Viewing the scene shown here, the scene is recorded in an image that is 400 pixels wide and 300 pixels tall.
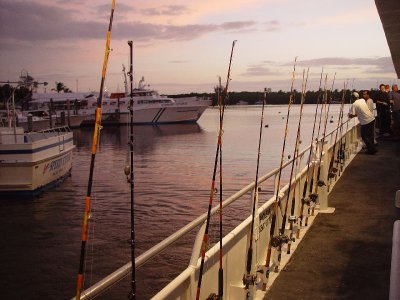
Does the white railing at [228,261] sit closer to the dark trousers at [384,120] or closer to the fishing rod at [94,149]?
the fishing rod at [94,149]

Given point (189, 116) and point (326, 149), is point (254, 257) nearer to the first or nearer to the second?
point (326, 149)

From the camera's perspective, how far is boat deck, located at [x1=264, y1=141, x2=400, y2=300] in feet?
16.0

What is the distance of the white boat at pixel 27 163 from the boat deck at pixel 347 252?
1141cm

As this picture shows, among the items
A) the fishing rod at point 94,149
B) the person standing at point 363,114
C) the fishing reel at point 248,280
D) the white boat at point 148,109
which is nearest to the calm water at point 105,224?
the fishing reel at point 248,280

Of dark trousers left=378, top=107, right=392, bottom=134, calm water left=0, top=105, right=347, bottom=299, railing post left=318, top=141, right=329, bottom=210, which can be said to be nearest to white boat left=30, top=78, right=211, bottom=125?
calm water left=0, top=105, right=347, bottom=299

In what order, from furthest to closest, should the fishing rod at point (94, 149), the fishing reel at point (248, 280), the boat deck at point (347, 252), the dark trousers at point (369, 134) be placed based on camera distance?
the dark trousers at point (369, 134)
the boat deck at point (347, 252)
the fishing reel at point (248, 280)
the fishing rod at point (94, 149)

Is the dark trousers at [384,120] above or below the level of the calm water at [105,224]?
above

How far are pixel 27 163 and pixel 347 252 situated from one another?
13556mm

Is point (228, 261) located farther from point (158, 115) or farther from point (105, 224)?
point (158, 115)

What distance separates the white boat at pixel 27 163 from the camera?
16609mm

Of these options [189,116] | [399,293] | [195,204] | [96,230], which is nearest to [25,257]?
[96,230]

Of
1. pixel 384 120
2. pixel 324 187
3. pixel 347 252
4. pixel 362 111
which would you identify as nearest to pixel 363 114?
pixel 362 111

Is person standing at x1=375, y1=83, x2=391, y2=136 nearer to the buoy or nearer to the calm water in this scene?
the calm water

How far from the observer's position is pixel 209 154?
35.3 metres
